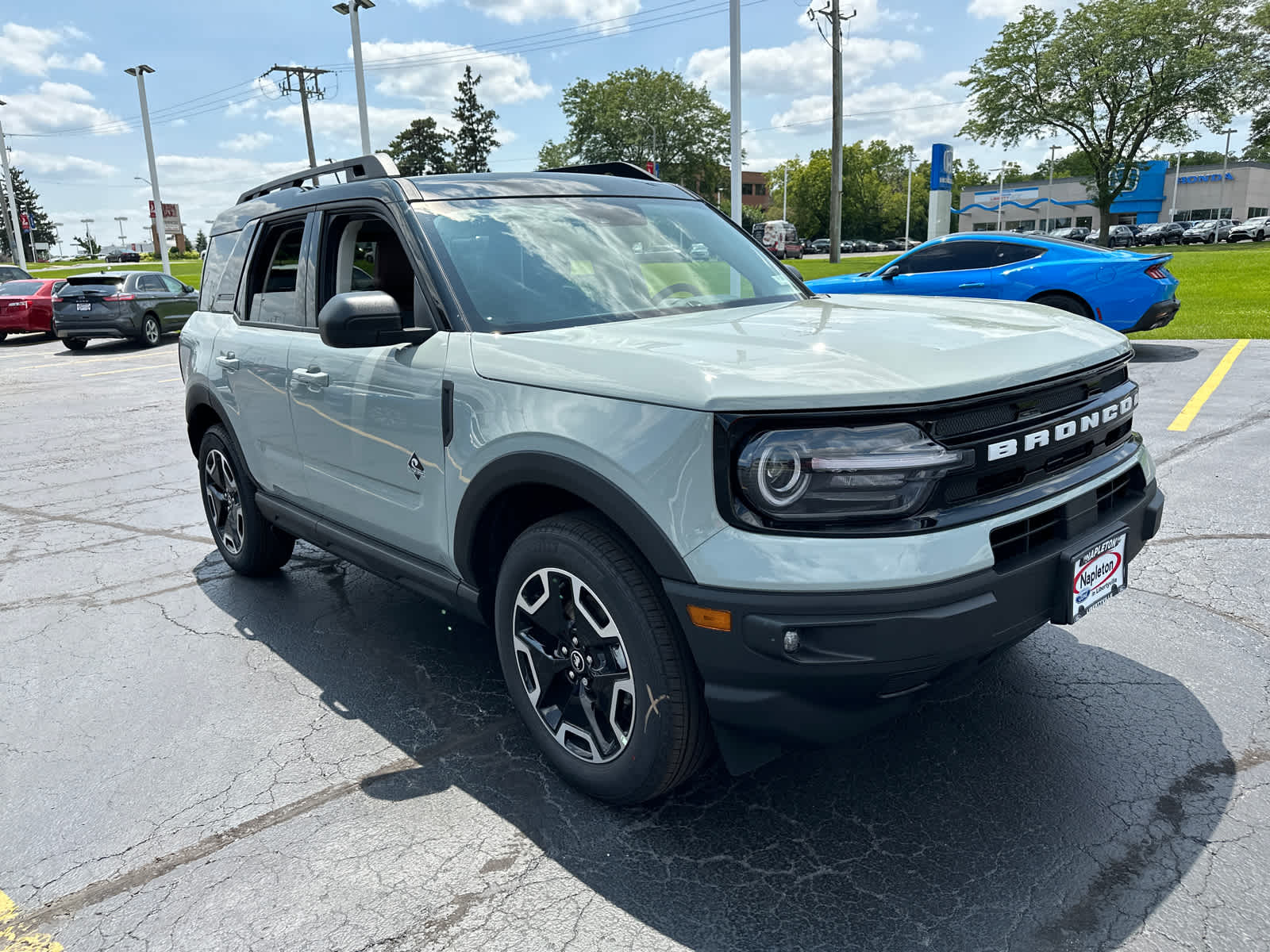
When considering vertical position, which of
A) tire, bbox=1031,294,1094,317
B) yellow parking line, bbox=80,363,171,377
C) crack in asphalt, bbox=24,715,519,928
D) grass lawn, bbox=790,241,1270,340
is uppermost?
tire, bbox=1031,294,1094,317

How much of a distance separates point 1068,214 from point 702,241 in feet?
348

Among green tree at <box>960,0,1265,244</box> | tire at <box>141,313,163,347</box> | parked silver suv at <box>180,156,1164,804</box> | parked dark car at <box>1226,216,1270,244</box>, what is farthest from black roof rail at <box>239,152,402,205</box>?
parked dark car at <box>1226,216,1270,244</box>

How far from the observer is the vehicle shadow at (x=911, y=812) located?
2244 millimetres

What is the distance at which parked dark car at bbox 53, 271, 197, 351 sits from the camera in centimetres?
1773

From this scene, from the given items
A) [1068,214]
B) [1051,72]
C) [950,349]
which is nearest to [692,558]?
[950,349]

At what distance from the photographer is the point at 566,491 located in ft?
8.59

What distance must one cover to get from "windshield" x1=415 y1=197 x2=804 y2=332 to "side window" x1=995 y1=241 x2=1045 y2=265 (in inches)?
306

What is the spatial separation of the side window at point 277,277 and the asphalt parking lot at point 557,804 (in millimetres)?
1416

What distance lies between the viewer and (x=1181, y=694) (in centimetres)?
324

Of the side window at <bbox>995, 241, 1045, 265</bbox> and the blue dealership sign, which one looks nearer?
the side window at <bbox>995, 241, 1045, 265</bbox>

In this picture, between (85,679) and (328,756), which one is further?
(85,679)

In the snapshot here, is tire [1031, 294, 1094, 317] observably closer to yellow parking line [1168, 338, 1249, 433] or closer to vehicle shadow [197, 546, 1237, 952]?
yellow parking line [1168, 338, 1249, 433]

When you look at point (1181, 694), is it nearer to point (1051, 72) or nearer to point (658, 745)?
point (658, 745)

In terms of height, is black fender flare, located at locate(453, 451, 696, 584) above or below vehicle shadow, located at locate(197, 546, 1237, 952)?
above
